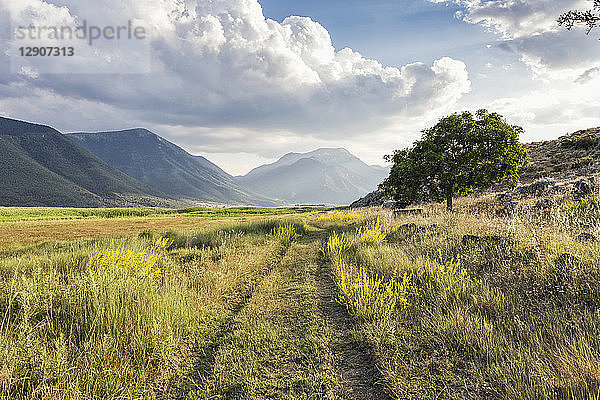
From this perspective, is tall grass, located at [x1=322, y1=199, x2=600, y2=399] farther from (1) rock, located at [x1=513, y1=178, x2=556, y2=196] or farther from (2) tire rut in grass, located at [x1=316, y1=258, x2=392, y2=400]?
(1) rock, located at [x1=513, y1=178, x2=556, y2=196]

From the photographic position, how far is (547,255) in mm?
6059

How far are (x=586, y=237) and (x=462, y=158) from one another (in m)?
13.3

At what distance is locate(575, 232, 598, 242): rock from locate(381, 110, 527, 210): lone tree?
12.3 m

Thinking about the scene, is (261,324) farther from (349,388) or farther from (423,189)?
(423,189)

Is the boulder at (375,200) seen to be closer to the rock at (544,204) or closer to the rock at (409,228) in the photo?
the rock at (409,228)

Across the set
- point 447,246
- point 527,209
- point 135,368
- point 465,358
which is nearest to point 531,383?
point 465,358

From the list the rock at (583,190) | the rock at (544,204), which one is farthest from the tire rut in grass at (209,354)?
the rock at (583,190)

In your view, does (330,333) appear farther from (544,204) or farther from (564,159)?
(564,159)

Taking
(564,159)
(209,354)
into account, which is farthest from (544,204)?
(564,159)

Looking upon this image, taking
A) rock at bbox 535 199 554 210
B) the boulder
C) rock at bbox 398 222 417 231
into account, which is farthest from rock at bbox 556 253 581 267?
→ the boulder

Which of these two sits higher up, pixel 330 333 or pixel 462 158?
pixel 462 158

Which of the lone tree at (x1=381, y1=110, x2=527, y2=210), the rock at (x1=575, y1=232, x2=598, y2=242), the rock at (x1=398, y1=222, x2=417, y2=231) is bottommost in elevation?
the rock at (x1=398, y1=222, x2=417, y2=231)

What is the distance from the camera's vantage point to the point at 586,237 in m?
7.01

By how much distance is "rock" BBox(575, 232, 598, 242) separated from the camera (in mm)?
6668
